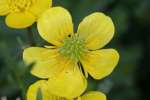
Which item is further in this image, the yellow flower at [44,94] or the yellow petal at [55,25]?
the yellow petal at [55,25]

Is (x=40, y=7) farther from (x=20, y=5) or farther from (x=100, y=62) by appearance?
(x=100, y=62)

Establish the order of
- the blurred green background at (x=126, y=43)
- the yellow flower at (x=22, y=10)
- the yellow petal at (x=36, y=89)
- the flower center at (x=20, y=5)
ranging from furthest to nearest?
the blurred green background at (x=126, y=43)
the flower center at (x=20, y=5)
the yellow flower at (x=22, y=10)
the yellow petal at (x=36, y=89)

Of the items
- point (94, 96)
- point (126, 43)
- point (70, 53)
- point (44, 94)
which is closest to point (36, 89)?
point (44, 94)

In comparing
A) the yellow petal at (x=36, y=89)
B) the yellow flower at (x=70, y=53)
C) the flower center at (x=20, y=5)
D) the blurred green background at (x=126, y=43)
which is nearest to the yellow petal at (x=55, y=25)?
the yellow flower at (x=70, y=53)

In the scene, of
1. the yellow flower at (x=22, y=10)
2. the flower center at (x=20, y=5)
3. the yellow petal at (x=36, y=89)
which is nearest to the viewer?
the yellow petal at (x=36, y=89)

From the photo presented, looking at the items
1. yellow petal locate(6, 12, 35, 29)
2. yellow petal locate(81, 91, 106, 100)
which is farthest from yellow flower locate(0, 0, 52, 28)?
yellow petal locate(81, 91, 106, 100)

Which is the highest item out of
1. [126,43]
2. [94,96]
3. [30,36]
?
[30,36]

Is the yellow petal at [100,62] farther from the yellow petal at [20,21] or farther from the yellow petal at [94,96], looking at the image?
the yellow petal at [20,21]
